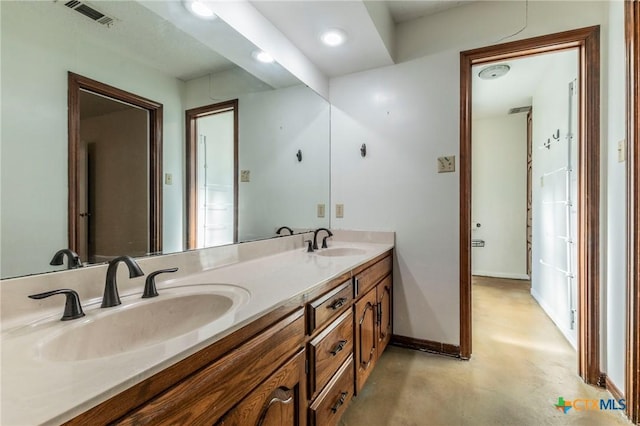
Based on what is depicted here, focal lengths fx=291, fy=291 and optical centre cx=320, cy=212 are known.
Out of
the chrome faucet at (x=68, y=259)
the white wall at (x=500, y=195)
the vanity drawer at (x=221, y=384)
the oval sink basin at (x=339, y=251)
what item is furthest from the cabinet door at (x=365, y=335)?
the white wall at (x=500, y=195)

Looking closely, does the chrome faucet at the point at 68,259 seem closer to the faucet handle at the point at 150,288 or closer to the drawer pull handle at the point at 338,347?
the faucet handle at the point at 150,288

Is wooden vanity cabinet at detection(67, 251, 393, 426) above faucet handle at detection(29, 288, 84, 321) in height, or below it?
below

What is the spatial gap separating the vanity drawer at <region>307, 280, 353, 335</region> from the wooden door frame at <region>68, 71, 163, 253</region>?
0.66m

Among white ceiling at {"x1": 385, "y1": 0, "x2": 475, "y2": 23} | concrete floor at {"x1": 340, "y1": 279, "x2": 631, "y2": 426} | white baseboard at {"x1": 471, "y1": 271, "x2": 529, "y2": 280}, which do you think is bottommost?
concrete floor at {"x1": 340, "y1": 279, "x2": 631, "y2": 426}

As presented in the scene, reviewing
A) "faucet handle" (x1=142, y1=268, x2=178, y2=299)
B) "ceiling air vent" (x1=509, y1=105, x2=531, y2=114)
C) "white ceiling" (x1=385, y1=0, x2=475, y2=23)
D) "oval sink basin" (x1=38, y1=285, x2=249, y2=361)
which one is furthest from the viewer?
"ceiling air vent" (x1=509, y1=105, x2=531, y2=114)

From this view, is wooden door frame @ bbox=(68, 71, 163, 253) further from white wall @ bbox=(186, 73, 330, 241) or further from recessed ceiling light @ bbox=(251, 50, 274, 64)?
recessed ceiling light @ bbox=(251, 50, 274, 64)

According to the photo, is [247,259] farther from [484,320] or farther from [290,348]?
[484,320]

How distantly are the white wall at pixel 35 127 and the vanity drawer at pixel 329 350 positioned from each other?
2.92 feet

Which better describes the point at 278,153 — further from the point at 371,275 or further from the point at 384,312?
the point at 384,312

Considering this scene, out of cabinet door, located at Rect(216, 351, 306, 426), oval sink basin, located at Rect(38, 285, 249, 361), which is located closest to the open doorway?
cabinet door, located at Rect(216, 351, 306, 426)

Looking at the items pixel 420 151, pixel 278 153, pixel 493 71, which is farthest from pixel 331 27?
pixel 493 71

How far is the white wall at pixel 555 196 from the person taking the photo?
2.32 meters

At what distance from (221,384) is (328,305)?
59cm

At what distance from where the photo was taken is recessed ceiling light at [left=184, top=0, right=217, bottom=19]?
4.16 ft
